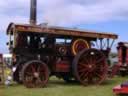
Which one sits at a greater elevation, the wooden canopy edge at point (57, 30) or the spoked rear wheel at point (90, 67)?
the wooden canopy edge at point (57, 30)

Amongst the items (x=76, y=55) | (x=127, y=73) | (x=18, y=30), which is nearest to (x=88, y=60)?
(x=76, y=55)

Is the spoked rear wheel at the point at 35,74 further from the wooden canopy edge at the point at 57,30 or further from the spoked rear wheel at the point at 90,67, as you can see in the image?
the spoked rear wheel at the point at 90,67

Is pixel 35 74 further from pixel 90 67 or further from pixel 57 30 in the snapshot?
pixel 90 67

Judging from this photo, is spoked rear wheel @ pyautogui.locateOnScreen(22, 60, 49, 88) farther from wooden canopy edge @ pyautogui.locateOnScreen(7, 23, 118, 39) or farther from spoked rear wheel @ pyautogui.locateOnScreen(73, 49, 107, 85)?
spoked rear wheel @ pyautogui.locateOnScreen(73, 49, 107, 85)

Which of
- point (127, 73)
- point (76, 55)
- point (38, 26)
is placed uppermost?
point (38, 26)

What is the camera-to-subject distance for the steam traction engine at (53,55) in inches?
640

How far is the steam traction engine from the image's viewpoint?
16250 millimetres

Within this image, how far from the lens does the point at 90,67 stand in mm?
17453

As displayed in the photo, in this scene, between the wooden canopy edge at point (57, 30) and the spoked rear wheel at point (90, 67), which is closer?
the wooden canopy edge at point (57, 30)

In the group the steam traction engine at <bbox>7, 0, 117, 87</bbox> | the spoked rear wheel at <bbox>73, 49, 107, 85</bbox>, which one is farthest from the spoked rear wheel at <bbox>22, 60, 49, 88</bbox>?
the spoked rear wheel at <bbox>73, 49, 107, 85</bbox>

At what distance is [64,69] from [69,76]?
1.09 metres

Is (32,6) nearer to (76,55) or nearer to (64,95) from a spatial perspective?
(76,55)

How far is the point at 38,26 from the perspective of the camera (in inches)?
653

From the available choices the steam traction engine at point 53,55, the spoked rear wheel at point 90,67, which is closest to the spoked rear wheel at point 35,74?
the steam traction engine at point 53,55
